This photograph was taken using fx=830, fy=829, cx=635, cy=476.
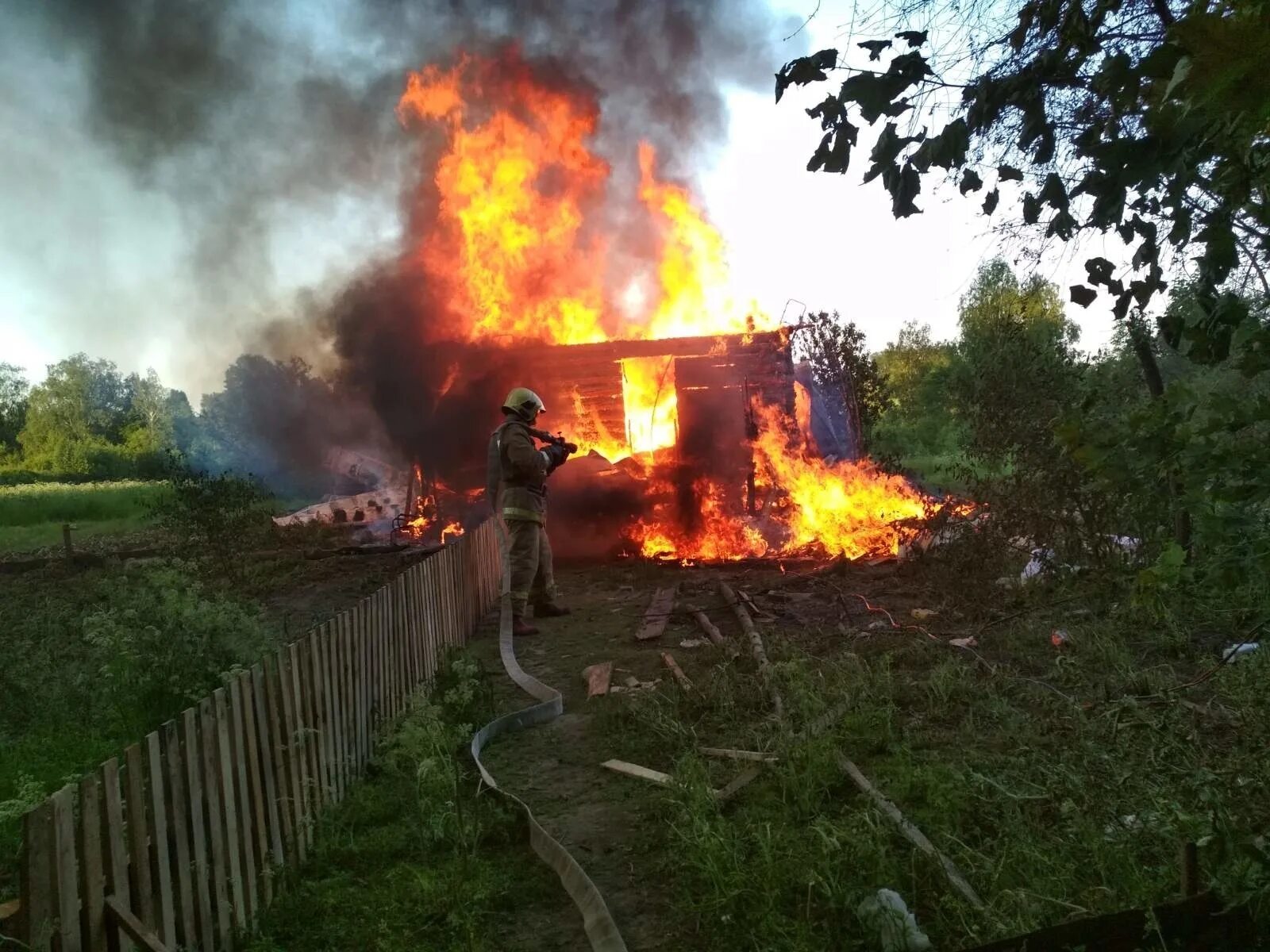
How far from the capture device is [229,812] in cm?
340

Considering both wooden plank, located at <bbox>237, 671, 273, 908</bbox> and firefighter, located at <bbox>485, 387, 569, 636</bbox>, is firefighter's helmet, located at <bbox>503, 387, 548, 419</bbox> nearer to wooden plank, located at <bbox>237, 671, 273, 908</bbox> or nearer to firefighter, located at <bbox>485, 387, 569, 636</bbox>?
firefighter, located at <bbox>485, 387, 569, 636</bbox>

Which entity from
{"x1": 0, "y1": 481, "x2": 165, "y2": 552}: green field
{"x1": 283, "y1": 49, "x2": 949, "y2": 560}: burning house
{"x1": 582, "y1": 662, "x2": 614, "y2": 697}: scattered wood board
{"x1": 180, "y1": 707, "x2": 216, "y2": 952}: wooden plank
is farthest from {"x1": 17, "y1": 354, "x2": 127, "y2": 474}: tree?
{"x1": 180, "y1": 707, "x2": 216, "y2": 952}: wooden plank

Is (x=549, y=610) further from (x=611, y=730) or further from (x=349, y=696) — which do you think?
(x=349, y=696)

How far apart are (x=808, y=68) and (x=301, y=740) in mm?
3715

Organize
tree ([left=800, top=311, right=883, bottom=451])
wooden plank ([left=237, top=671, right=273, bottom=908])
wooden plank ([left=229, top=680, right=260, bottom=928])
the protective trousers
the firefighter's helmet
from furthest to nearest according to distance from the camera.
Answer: tree ([left=800, top=311, right=883, bottom=451]), the firefighter's helmet, the protective trousers, wooden plank ([left=237, top=671, right=273, bottom=908]), wooden plank ([left=229, top=680, right=260, bottom=928])

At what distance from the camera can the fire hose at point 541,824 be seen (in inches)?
133

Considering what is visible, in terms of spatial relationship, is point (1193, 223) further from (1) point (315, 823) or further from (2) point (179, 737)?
(1) point (315, 823)

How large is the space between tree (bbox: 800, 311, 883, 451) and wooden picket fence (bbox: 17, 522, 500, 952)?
13.4 metres

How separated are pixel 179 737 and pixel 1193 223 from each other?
3.92m

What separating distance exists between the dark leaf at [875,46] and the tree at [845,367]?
50.5 feet

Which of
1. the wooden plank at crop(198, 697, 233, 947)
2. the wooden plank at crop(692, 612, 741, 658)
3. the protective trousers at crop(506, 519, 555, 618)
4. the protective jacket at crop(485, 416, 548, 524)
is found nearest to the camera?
the wooden plank at crop(198, 697, 233, 947)

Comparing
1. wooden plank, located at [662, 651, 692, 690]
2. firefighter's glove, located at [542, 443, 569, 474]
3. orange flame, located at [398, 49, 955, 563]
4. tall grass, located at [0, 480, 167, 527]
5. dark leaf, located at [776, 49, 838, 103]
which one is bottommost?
wooden plank, located at [662, 651, 692, 690]

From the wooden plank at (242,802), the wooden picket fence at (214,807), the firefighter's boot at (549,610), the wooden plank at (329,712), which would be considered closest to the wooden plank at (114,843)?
the wooden picket fence at (214,807)

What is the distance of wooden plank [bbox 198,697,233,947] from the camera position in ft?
10.7
